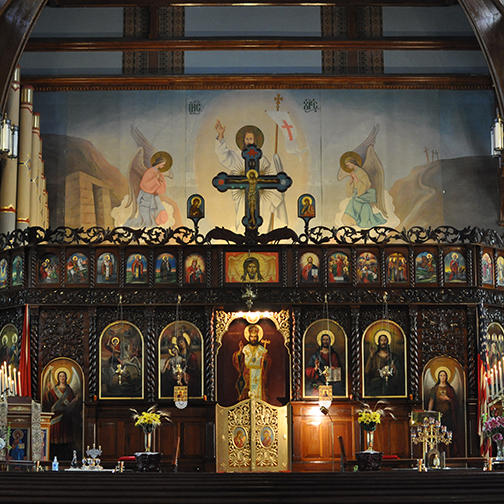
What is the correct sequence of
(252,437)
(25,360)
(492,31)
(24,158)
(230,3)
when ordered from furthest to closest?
(230,3) → (24,158) → (25,360) → (252,437) → (492,31)

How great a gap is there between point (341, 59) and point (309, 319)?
8818 millimetres

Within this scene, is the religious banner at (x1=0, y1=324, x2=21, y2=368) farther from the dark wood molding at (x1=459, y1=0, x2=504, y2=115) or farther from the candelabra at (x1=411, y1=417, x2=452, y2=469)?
the dark wood molding at (x1=459, y1=0, x2=504, y2=115)

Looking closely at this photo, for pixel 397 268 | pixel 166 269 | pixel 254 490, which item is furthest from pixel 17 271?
pixel 254 490

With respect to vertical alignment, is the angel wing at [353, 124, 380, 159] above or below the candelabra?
above

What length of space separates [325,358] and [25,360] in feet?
19.3

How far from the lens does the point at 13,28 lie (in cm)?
1362

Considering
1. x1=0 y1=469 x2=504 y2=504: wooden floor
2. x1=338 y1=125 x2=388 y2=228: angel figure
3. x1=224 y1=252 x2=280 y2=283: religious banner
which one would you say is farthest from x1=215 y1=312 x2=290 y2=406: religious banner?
x1=0 y1=469 x2=504 y2=504: wooden floor

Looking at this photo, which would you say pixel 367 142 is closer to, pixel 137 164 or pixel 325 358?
pixel 137 164

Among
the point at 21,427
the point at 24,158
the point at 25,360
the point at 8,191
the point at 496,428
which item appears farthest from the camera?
the point at 24,158

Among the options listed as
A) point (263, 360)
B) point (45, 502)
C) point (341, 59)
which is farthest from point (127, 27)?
point (45, 502)

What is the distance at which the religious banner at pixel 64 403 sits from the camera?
18781mm

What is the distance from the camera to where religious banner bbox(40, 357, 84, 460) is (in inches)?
739

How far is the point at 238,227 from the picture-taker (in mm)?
24594

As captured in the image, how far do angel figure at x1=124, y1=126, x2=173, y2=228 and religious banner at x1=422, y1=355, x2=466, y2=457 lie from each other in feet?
28.4
